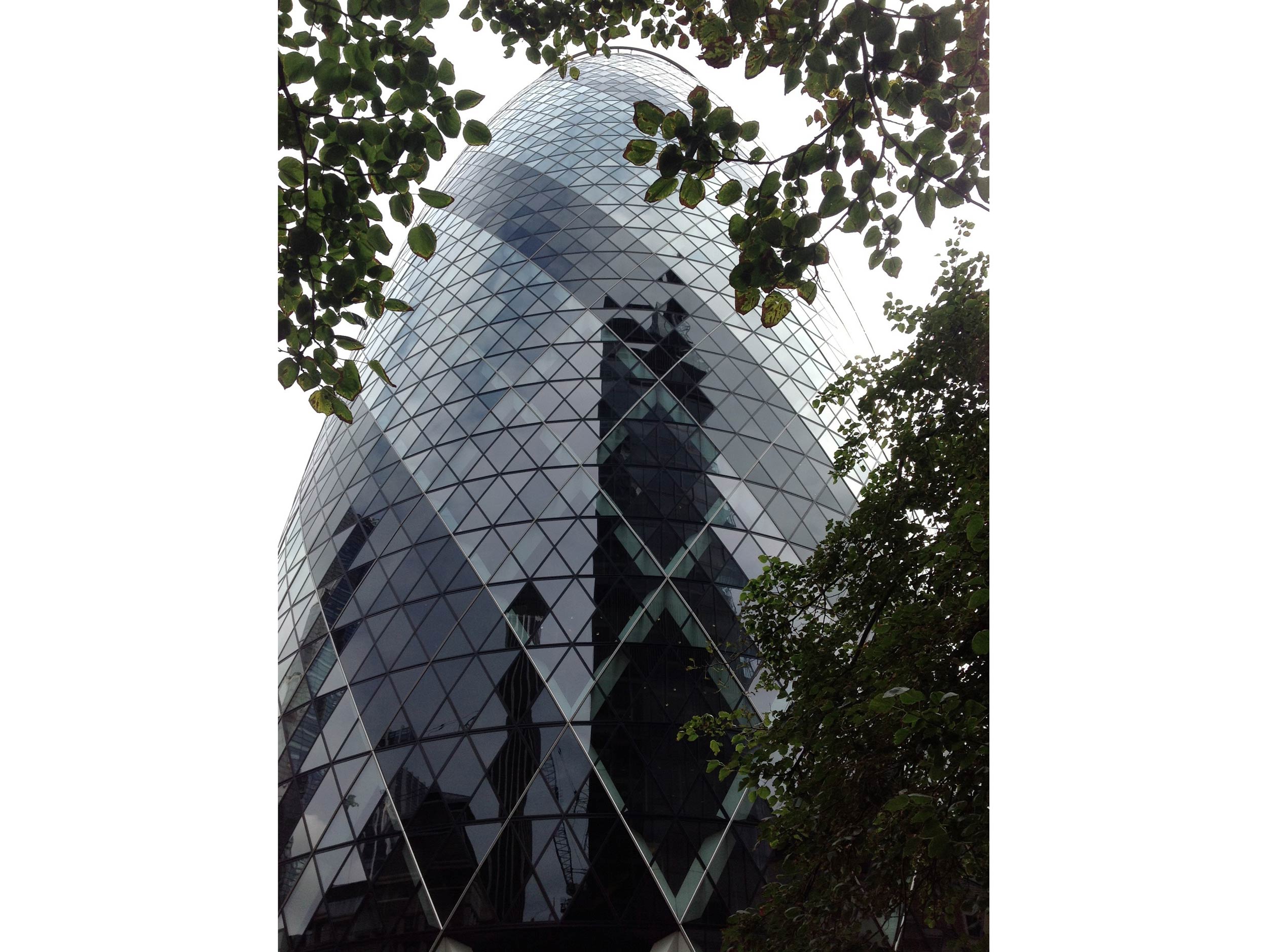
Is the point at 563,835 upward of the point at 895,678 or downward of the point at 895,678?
upward

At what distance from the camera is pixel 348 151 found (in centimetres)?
372

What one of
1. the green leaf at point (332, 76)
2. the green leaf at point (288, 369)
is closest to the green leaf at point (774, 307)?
the green leaf at point (332, 76)

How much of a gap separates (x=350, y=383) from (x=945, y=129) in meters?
3.36

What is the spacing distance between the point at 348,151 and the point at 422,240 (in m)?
0.55

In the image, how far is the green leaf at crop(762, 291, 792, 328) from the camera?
3.99 metres

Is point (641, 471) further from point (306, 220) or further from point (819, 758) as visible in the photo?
point (306, 220)

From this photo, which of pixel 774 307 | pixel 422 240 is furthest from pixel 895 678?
pixel 422 240

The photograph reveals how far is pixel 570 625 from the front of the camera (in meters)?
12.6

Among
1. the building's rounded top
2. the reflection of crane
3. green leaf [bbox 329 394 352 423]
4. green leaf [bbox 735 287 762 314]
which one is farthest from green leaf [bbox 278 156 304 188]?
the building's rounded top

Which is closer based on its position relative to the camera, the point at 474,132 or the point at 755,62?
the point at 474,132

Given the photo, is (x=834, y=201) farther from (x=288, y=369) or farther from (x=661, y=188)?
(x=288, y=369)

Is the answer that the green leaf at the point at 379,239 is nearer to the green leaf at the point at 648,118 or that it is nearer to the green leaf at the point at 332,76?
the green leaf at the point at 332,76

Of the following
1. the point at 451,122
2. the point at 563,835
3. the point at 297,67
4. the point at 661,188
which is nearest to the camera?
the point at 297,67

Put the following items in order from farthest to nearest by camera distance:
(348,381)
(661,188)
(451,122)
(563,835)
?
(563,835) < (348,381) < (661,188) < (451,122)
